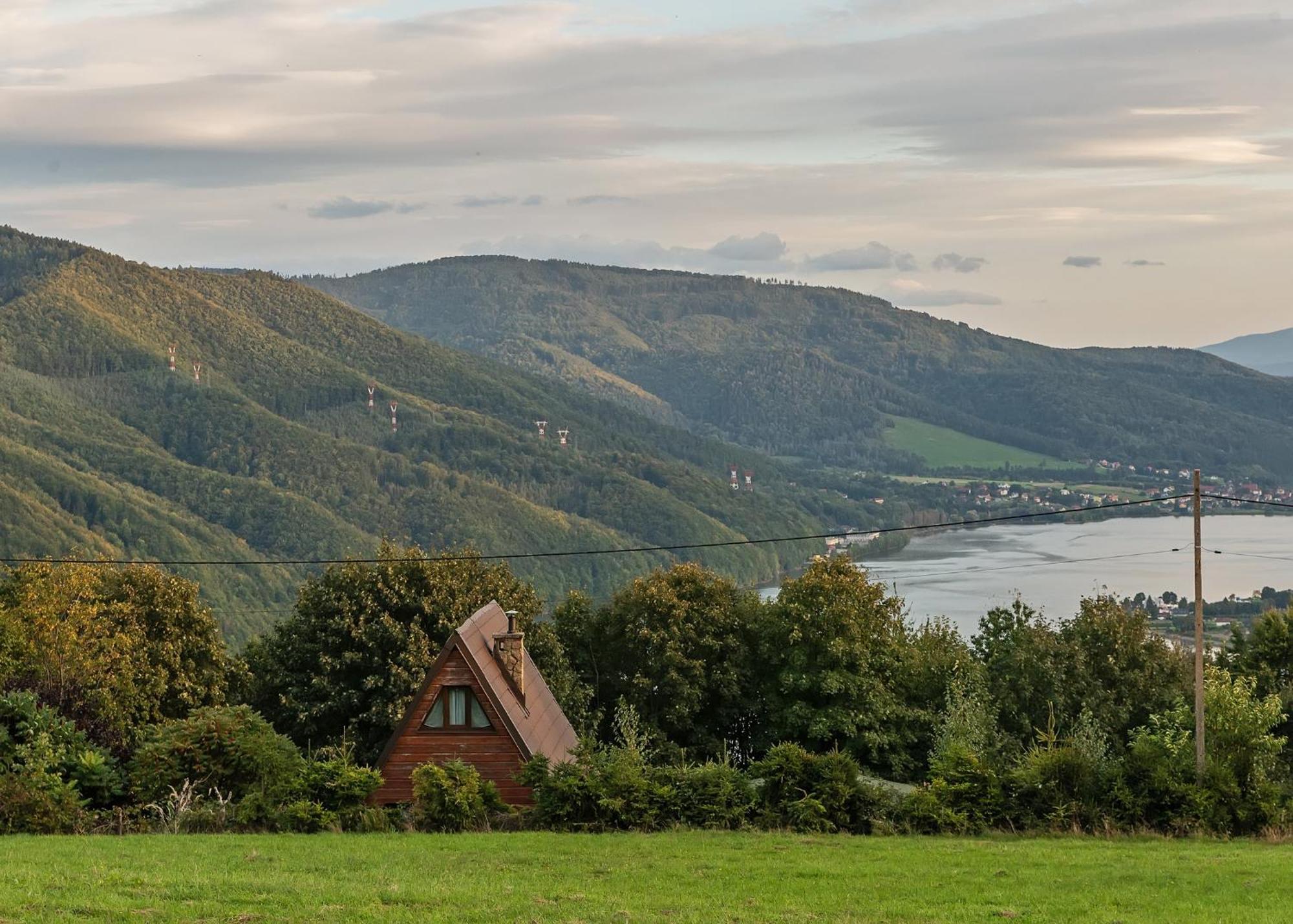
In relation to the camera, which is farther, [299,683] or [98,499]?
[98,499]

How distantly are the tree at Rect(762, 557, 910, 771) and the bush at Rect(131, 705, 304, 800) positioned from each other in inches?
600

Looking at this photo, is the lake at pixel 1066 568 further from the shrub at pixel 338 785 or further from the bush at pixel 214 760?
the bush at pixel 214 760

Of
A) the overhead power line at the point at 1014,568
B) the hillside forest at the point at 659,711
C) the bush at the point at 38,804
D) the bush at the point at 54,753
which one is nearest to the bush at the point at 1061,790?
the hillside forest at the point at 659,711

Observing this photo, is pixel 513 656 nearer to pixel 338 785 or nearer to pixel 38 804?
pixel 338 785

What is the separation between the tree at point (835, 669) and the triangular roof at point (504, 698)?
20.1ft

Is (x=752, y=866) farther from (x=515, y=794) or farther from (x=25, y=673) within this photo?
(x=25, y=673)

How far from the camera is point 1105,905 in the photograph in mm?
15102

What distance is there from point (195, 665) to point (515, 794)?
12987 millimetres

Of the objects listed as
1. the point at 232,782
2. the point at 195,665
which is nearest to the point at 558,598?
the point at 195,665

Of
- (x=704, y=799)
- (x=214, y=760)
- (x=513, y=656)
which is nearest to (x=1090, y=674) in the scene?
(x=513, y=656)

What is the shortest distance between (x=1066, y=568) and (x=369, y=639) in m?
122

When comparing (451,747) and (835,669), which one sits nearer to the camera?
(451,747)

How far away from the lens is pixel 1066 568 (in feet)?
472

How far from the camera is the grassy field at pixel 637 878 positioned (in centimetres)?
1432
